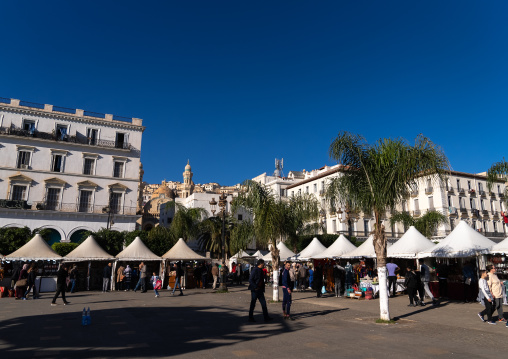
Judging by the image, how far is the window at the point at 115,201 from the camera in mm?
37594

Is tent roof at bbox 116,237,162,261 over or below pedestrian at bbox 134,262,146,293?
over

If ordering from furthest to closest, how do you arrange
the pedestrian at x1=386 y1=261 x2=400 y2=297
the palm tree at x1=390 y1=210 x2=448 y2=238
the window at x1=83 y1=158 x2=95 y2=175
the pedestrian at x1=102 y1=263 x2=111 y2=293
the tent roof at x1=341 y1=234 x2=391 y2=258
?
the palm tree at x1=390 y1=210 x2=448 y2=238 < the window at x1=83 y1=158 x2=95 y2=175 < the pedestrian at x1=102 y1=263 x2=111 y2=293 < the tent roof at x1=341 y1=234 x2=391 y2=258 < the pedestrian at x1=386 y1=261 x2=400 y2=297

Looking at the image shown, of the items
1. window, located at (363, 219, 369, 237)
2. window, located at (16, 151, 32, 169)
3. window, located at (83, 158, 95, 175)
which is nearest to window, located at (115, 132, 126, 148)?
window, located at (83, 158, 95, 175)

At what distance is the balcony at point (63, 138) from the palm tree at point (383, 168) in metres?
31.2

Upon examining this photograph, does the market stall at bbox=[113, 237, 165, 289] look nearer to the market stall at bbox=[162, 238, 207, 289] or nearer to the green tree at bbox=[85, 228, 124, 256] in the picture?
the market stall at bbox=[162, 238, 207, 289]

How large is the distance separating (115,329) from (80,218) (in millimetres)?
29461

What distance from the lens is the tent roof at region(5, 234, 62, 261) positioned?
2102cm

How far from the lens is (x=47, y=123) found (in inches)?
1476

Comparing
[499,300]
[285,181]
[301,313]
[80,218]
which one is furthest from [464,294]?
[285,181]

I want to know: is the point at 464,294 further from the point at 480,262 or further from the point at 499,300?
the point at 499,300

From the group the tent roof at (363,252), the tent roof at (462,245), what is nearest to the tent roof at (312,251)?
the tent roof at (363,252)

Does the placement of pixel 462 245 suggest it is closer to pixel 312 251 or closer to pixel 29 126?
pixel 312 251

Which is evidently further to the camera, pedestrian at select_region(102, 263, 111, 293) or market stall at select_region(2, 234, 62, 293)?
pedestrian at select_region(102, 263, 111, 293)

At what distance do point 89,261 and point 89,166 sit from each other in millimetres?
17496
